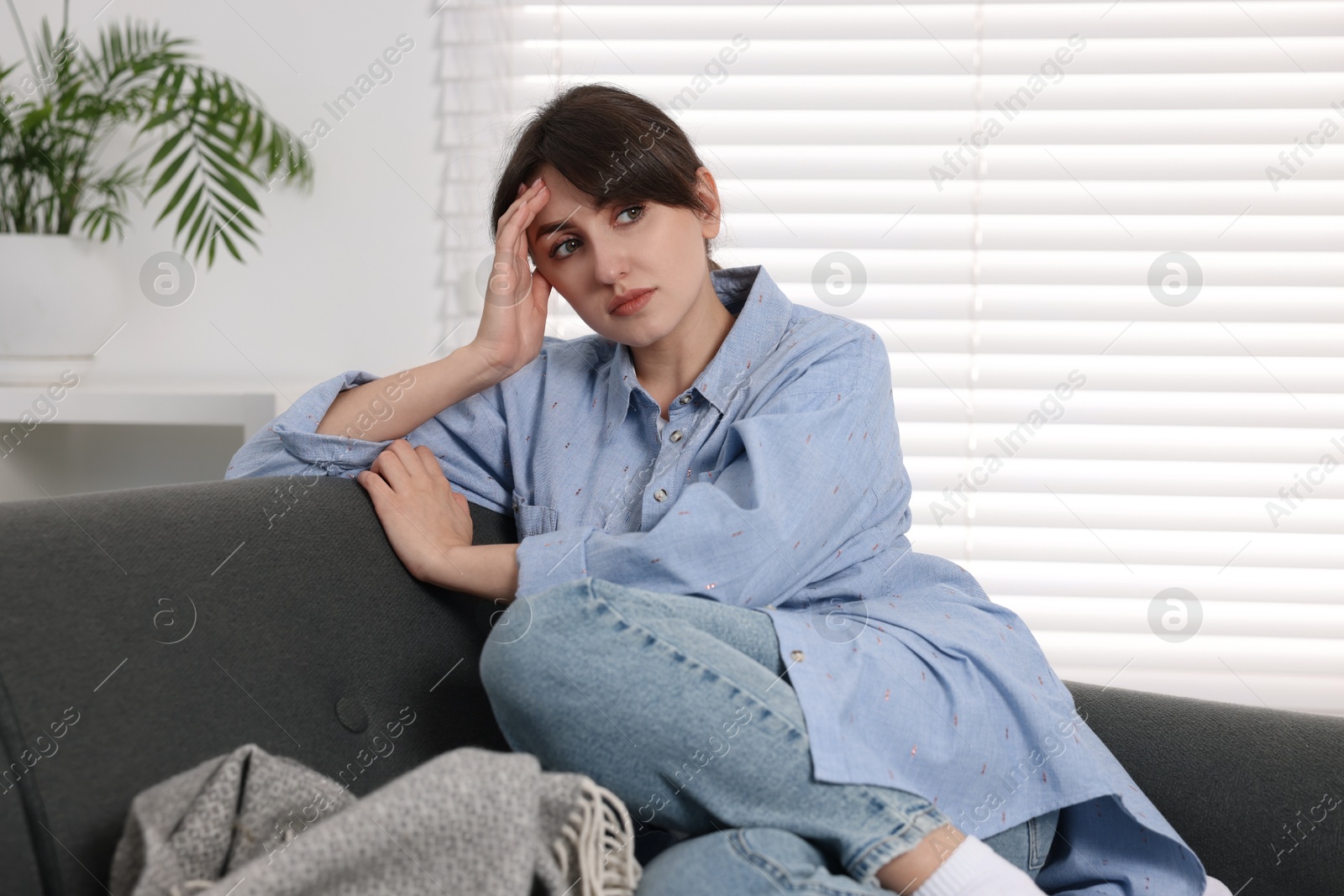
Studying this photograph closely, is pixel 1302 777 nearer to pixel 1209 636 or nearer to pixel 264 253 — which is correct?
pixel 1209 636

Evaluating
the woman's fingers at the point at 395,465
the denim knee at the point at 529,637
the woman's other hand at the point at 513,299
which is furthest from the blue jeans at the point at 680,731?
the woman's other hand at the point at 513,299

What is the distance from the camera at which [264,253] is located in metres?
1.84

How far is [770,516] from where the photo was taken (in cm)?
86

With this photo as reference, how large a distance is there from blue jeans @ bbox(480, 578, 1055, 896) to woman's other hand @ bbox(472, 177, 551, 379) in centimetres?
41

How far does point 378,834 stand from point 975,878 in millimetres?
409

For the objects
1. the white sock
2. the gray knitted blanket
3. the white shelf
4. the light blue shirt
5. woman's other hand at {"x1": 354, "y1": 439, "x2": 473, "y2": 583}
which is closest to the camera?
the gray knitted blanket

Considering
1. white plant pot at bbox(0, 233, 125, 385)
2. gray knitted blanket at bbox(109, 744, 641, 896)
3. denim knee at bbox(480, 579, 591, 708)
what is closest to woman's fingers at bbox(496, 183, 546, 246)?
denim knee at bbox(480, 579, 591, 708)

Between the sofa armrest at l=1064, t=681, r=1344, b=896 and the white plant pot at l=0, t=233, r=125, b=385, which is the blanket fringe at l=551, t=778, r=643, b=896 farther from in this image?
the white plant pot at l=0, t=233, r=125, b=385

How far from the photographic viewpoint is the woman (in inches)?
28.8

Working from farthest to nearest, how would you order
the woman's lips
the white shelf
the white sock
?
the white shelf, the woman's lips, the white sock

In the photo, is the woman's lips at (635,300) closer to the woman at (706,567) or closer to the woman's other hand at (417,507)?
the woman at (706,567)

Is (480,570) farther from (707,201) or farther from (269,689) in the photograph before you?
(707,201)

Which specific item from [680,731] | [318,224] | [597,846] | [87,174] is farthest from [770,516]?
[87,174]

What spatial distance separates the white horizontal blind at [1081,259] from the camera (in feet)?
5.60
